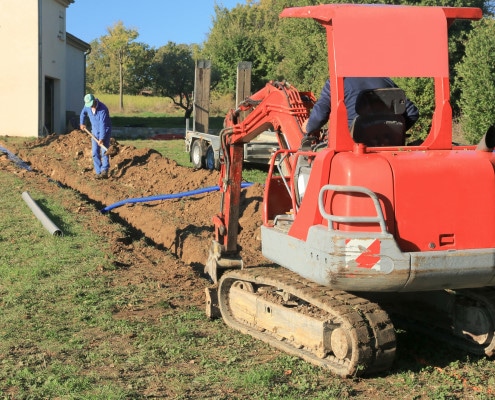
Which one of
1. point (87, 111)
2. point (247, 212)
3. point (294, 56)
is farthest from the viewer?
point (294, 56)

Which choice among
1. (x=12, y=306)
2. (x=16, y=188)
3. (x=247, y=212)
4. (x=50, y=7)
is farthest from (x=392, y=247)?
(x=50, y=7)

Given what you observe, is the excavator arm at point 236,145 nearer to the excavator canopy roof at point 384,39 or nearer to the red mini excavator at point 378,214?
the red mini excavator at point 378,214

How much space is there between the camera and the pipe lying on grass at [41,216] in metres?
10.7

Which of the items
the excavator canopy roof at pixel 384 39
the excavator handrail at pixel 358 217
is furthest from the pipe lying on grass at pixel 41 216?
the excavator handrail at pixel 358 217

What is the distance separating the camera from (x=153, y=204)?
14.4m

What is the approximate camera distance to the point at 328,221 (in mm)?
5293

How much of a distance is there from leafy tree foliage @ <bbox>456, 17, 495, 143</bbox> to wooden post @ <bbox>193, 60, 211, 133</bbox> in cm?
760

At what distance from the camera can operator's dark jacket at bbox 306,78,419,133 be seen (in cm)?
584

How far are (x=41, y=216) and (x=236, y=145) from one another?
16.6 feet

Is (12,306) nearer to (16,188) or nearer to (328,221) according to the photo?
(328,221)

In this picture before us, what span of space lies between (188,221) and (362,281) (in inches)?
319

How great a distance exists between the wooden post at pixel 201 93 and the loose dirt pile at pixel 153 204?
312 centimetres

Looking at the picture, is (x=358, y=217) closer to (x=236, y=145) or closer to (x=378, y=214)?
(x=378, y=214)

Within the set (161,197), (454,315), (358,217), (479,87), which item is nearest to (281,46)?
(479,87)
